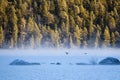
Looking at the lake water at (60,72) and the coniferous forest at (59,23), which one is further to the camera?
the coniferous forest at (59,23)

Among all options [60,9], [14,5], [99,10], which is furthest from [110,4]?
[14,5]

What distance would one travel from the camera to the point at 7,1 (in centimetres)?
6094

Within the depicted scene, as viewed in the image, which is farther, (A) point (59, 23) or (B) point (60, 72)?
(A) point (59, 23)

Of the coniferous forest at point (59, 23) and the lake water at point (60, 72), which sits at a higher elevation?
the coniferous forest at point (59, 23)

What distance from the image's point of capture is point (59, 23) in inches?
2164

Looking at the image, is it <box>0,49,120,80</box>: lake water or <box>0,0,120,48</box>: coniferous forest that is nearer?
<box>0,49,120,80</box>: lake water

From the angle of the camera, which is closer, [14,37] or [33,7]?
[14,37]

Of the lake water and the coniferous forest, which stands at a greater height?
the coniferous forest

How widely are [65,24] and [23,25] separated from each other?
18.2 ft

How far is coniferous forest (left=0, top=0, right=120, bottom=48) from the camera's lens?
51.2 m

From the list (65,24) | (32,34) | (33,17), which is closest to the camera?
(32,34)

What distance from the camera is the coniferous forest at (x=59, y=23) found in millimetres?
51219

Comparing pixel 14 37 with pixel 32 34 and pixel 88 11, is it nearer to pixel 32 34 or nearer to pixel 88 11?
pixel 32 34

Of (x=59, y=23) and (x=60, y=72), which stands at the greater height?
(x=59, y=23)
